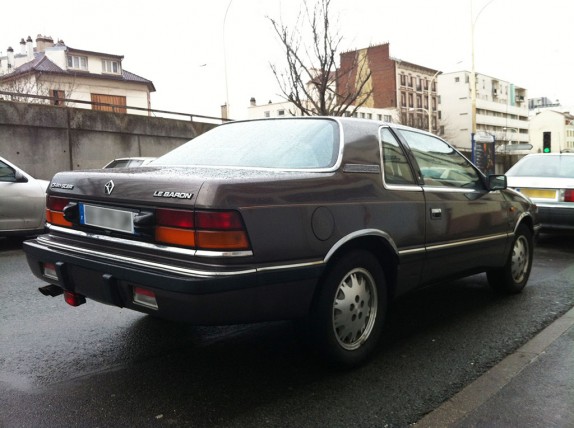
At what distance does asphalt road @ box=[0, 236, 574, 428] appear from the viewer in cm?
271

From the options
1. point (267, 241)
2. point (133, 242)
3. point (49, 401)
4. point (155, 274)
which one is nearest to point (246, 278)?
point (267, 241)

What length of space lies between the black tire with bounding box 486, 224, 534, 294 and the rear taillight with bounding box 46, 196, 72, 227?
3689 millimetres

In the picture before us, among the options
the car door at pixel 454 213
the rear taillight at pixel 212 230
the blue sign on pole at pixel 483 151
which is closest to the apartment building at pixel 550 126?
the blue sign on pole at pixel 483 151

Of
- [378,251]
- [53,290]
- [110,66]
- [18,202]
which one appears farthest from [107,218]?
[110,66]

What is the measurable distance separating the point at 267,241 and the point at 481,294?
3359 mm

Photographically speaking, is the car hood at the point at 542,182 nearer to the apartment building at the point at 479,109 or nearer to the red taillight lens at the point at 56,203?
the red taillight lens at the point at 56,203

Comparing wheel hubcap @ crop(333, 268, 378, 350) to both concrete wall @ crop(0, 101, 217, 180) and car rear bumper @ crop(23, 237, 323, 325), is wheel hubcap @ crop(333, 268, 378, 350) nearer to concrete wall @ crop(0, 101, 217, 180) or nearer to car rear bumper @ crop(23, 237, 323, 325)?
car rear bumper @ crop(23, 237, 323, 325)

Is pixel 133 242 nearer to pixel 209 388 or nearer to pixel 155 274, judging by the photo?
pixel 155 274

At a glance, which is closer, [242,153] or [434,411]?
[434,411]

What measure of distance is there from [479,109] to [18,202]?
91.8 meters

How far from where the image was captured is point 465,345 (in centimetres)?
378

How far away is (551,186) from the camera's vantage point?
806 cm

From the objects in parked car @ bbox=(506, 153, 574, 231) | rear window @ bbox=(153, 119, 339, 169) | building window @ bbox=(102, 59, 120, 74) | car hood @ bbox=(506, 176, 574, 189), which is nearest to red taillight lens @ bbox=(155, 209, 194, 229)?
rear window @ bbox=(153, 119, 339, 169)

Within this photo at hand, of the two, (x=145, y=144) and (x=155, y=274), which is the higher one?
(x=145, y=144)
